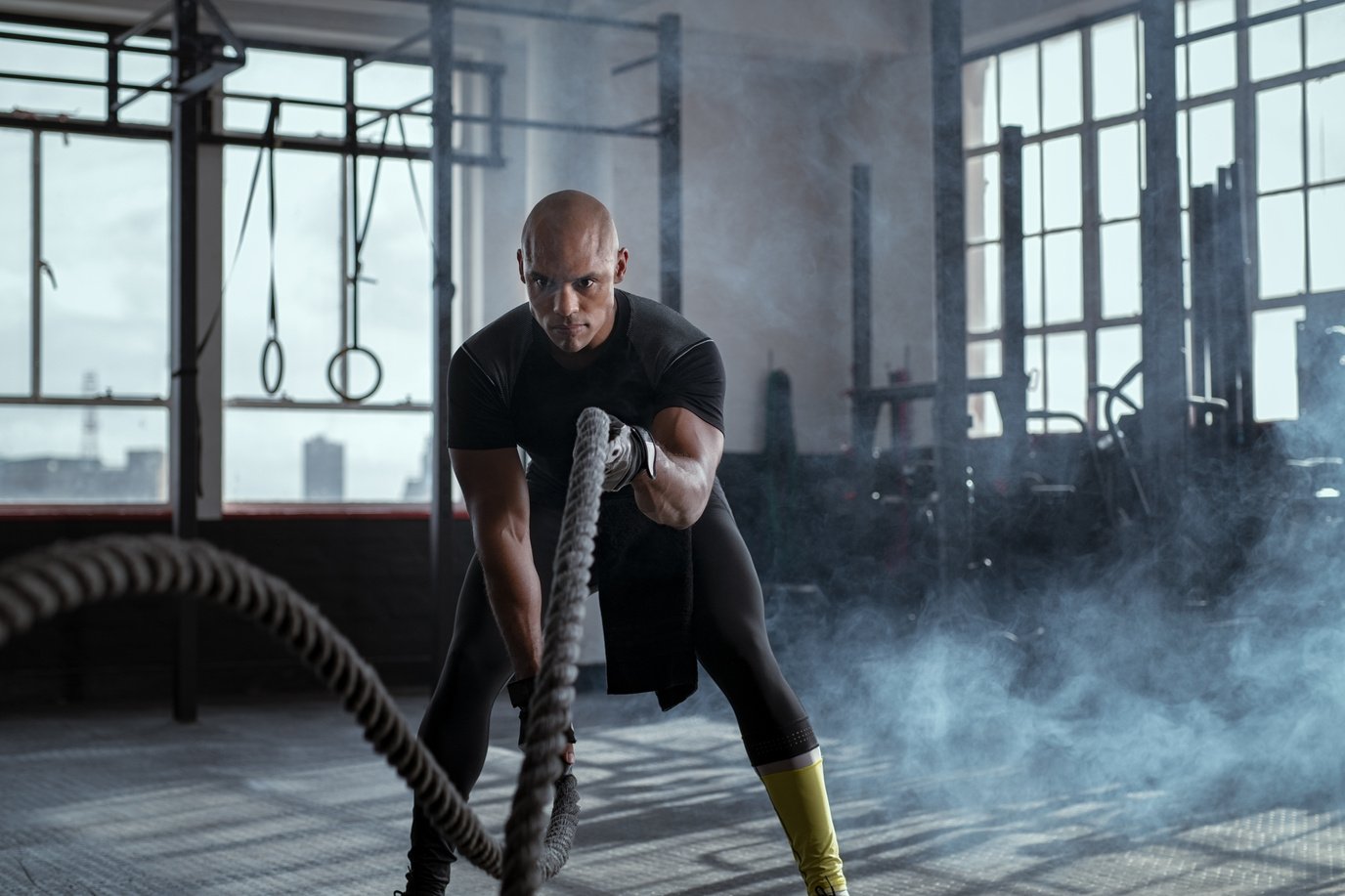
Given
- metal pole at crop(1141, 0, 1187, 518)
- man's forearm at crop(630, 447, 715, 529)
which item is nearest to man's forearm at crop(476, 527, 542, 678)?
man's forearm at crop(630, 447, 715, 529)

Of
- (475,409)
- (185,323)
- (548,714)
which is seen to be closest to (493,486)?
(475,409)

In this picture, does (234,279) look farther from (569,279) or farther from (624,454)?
(624,454)

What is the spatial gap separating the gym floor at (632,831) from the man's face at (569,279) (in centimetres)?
120

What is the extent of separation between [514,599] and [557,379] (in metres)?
0.32

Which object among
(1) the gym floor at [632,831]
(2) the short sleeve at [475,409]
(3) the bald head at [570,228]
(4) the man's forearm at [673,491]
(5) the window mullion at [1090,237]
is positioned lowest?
(1) the gym floor at [632,831]

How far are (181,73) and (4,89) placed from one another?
5.70 feet

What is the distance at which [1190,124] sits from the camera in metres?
6.50

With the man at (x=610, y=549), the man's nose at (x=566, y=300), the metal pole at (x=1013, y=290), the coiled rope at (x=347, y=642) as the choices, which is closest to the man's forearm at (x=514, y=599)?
the man at (x=610, y=549)

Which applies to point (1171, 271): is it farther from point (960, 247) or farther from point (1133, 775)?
point (1133, 775)

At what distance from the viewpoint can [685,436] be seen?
1954 mm

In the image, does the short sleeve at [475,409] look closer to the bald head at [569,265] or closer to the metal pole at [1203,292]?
the bald head at [569,265]

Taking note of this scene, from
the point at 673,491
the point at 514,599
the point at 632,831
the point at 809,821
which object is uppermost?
the point at 673,491

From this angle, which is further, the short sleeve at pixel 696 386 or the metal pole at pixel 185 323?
the metal pole at pixel 185 323

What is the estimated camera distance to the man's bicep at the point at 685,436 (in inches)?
76.5
